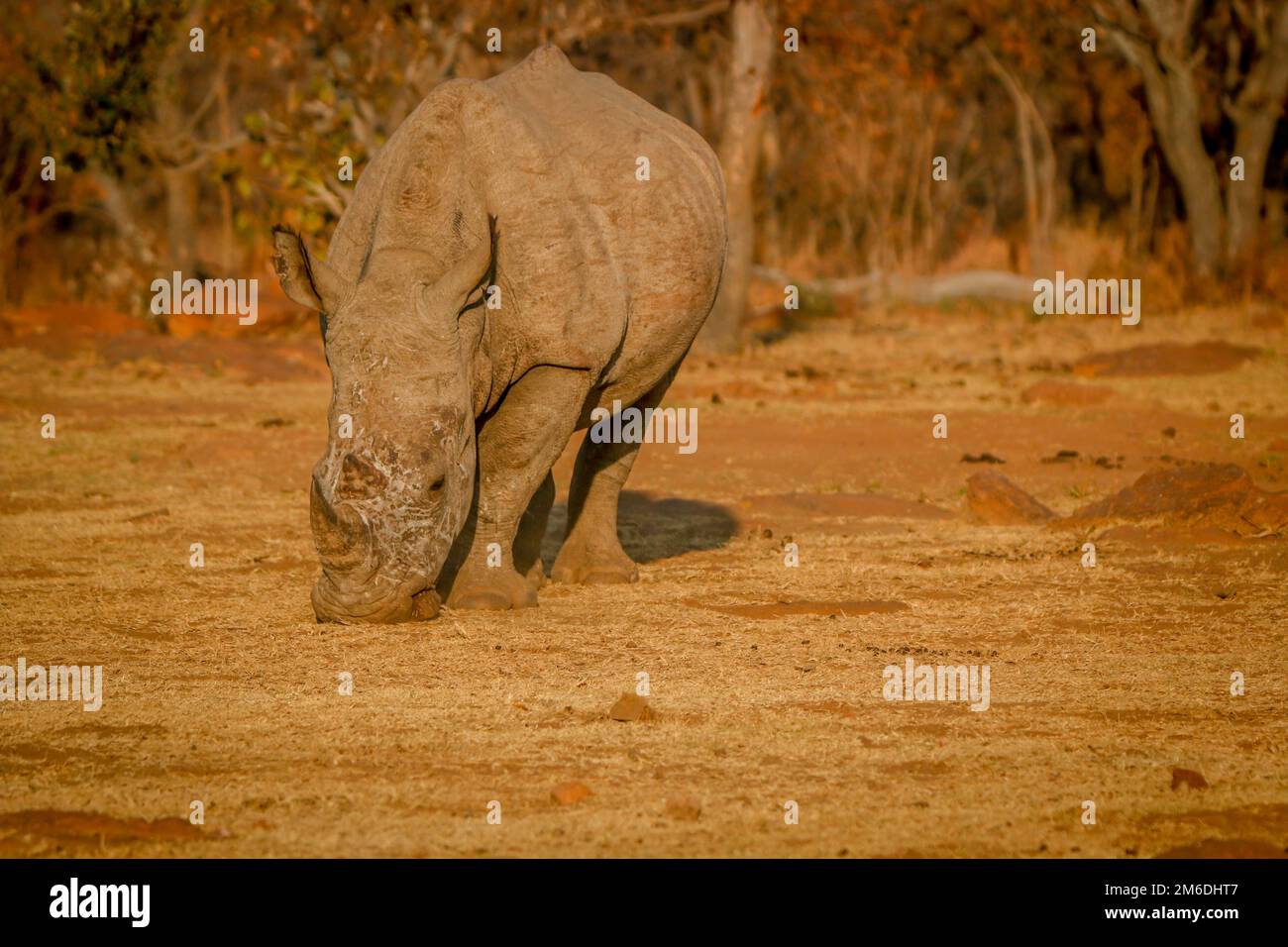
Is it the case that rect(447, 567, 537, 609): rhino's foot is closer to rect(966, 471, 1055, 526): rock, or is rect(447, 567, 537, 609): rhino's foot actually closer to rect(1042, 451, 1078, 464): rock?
rect(966, 471, 1055, 526): rock

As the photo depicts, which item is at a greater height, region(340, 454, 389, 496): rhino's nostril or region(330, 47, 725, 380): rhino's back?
region(330, 47, 725, 380): rhino's back

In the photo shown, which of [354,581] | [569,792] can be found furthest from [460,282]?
[569,792]

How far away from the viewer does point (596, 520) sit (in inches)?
359

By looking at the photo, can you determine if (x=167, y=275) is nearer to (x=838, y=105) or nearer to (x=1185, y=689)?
(x=838, y=105)

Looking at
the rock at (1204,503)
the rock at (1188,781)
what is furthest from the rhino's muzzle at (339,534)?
the rock at (1204,503)

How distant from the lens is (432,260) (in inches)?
293

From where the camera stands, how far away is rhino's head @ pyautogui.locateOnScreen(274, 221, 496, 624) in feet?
22.7

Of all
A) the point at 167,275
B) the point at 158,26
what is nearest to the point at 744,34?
the point at 158,26

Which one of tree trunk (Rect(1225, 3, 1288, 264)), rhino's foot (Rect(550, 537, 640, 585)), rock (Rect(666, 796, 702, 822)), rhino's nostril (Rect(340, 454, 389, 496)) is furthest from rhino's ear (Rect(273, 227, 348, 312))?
tree trunk (Rect(1225, 3, 1288, 264))

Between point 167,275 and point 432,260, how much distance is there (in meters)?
18.2

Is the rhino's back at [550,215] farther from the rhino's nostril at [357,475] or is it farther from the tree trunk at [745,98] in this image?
the tree trunk at [745,98]

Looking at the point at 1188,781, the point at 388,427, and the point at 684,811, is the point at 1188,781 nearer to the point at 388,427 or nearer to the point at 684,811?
the point at 684,811

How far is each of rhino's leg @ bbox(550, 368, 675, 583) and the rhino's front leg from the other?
0.85m

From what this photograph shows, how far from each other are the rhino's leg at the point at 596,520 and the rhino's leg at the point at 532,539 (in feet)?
0.72
